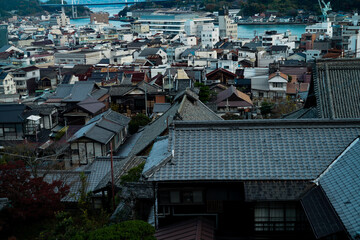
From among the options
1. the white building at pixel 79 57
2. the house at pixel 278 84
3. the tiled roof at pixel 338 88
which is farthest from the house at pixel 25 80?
the tiled roof at pixel 338 88

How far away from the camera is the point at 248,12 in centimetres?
8944

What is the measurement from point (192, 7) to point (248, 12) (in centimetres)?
1558

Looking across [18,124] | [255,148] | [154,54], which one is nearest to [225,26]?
[154,54]

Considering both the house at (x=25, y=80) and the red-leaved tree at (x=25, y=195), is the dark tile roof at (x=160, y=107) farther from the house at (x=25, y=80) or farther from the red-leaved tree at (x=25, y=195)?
the house at (x=25, y=80)

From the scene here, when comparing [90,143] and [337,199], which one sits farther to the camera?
[90,143]

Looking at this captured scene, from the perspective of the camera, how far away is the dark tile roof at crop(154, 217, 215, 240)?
182 inches

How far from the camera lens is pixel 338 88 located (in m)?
7.91

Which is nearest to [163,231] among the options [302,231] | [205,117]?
[302,231]

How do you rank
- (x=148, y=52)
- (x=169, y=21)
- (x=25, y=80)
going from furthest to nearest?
(x=169, y=21)
(x=148, y=52)
(x=25, y=80)

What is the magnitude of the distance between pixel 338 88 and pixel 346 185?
3.79 meters

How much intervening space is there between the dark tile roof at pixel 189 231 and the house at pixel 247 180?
98 millimetres

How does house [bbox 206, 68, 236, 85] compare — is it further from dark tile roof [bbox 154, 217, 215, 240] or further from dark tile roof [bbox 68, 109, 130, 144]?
dark tile roof [bbox 154, 217, 215, 240]

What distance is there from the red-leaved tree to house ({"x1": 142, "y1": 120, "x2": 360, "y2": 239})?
276 cm

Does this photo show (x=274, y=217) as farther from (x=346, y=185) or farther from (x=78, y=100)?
(x=78, y=100)
